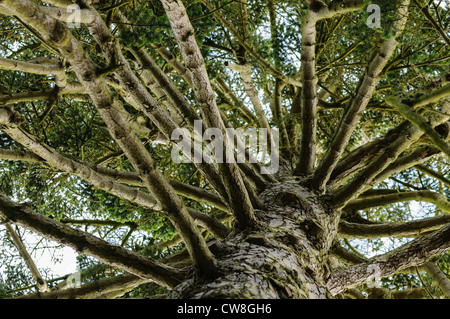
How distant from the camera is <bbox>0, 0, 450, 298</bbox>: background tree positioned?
1.99m

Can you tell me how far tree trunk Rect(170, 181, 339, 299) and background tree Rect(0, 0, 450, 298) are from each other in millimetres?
13

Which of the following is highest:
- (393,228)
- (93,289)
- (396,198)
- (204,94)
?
(204,94)

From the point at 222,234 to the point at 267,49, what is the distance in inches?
86.0

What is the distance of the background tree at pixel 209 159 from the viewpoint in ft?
6.54

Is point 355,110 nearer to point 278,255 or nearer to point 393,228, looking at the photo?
point 393,228

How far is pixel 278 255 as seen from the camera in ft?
7.19

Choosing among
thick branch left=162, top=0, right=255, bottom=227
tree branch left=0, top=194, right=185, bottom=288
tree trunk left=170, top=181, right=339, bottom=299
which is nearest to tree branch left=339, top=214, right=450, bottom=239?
tree trunk left=170, top=181, right=339, bottom=299

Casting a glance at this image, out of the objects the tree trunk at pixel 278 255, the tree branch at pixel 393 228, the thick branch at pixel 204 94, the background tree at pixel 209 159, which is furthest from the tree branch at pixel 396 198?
the thick branch at pixel 204 94

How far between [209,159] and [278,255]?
0.82 m

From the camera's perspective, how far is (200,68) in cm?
217

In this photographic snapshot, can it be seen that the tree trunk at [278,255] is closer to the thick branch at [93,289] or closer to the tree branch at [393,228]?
the tree branch at [393,228]

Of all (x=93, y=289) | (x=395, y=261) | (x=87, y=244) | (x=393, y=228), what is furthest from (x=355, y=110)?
(x=93, y=289)
